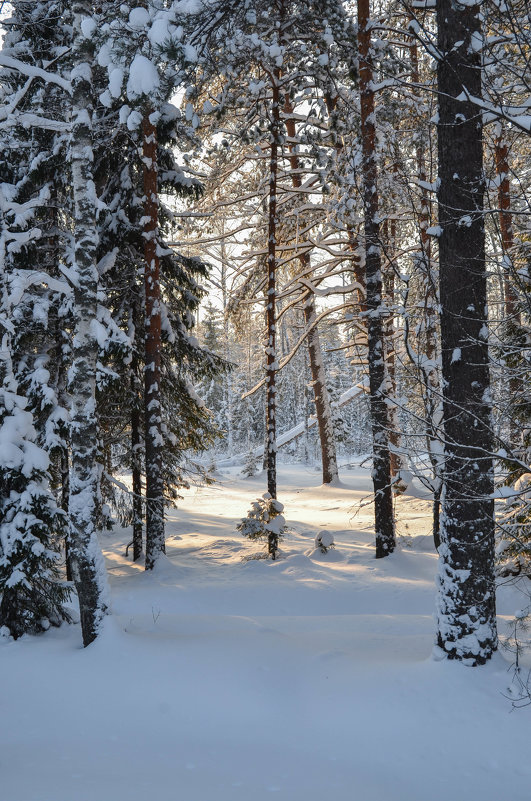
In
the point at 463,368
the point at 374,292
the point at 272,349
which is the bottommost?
the point at 463,368

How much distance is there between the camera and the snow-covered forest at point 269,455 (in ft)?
12.9

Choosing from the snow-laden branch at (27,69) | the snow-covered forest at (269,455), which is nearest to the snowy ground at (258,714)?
the snow-covered forest at (269,455)

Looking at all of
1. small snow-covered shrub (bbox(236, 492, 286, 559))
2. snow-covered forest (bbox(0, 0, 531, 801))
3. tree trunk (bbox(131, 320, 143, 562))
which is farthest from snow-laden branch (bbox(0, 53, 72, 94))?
small snow-covered shrub (bbox(236, 492, 286, 559))

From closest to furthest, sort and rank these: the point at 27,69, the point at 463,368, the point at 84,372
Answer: the point at 463,368, the point at 27,69, the point at 84,372

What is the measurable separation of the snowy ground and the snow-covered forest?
24 mm

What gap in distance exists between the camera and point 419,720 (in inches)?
164

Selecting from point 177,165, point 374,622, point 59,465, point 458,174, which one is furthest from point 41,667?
point 177,165

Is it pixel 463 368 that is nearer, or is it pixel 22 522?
pixel 463 368

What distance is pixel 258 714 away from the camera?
4488 mm

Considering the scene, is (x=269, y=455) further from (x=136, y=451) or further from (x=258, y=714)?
(x=258, y=714)

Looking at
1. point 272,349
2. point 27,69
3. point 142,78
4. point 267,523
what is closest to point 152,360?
point 272,349

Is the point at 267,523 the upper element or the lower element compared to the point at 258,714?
upper

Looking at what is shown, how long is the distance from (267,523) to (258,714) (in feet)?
18.4

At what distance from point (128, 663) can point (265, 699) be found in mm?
1461
